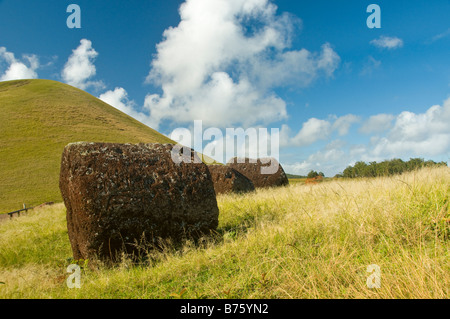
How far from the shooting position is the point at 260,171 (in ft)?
60.1

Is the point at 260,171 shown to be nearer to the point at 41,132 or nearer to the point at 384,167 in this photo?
the point at 384,167

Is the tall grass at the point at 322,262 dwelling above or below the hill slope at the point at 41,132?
below

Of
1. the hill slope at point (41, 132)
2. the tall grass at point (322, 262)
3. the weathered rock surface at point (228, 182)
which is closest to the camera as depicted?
the tall grass at point (322, 262)

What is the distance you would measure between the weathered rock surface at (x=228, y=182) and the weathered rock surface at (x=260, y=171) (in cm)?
352

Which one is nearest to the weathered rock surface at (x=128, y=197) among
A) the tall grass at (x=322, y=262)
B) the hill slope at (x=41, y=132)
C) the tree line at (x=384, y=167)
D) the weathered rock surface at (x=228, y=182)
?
the tall grass at (x=322, y=262)

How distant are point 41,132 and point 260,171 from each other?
5540 cm

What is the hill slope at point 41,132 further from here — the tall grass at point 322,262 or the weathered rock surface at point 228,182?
the tall grass at point 322,262

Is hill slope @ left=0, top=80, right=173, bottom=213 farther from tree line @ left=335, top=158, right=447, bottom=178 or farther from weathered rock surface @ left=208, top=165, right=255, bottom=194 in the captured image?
tree line @ left=335, top=158, right=447, bottom=178

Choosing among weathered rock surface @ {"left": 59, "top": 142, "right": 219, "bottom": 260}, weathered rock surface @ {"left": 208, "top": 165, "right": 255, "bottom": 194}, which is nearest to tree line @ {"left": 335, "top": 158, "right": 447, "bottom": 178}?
weathered rock surface @ {"left": 208, "top": 165, "right": 255, "bottom": 194}

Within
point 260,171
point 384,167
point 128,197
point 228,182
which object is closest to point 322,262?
point 128,197

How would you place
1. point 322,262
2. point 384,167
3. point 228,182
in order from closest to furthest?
point 322,262
point 384,167
point 228,182

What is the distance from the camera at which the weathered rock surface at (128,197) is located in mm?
5895
